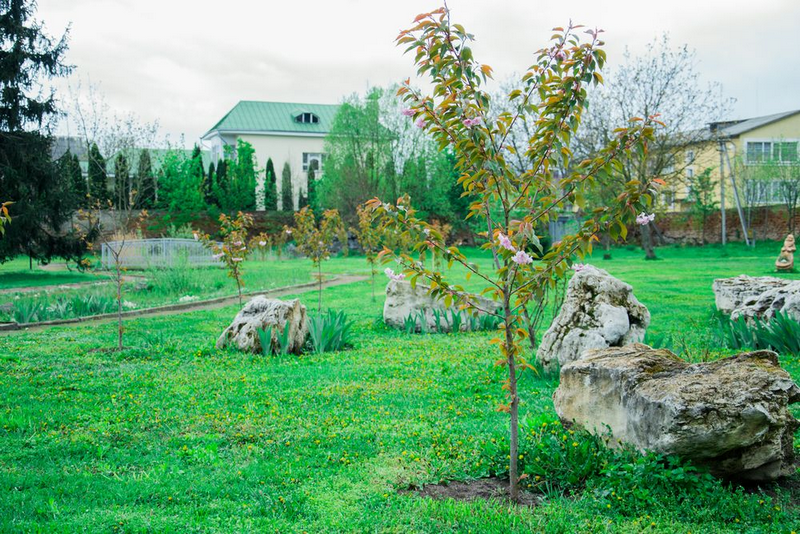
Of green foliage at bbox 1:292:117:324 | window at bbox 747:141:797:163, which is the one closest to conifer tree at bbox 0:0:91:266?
green foliage at bbox 1:292:117:324

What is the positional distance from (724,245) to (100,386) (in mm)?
34714

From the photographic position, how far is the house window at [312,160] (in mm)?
49612

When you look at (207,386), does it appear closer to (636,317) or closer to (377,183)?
(636,317)

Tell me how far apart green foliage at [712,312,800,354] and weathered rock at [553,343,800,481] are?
10.8 feet

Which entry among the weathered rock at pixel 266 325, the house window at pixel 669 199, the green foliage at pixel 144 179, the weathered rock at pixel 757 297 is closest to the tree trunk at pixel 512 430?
the weathered rock at pixel 266 325

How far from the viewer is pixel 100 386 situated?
6.67 m

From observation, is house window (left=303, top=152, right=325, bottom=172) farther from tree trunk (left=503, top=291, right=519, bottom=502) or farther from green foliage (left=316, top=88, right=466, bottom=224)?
tree trunk (left=503, top=291, right=519, bottom=502)

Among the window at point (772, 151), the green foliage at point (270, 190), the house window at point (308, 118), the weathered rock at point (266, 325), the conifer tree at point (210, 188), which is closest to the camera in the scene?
the weathered rock at point (266, 325)

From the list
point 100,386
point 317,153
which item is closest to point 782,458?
Answer: point 100,386

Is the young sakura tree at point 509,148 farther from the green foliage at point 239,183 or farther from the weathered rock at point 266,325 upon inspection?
the green foliage at point 239,183

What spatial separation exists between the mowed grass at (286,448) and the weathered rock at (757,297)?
2.52 feet

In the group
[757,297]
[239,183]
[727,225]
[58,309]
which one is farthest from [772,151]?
[58,309]

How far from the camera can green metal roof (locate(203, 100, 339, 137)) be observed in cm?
4947

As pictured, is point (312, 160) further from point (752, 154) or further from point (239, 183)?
point (752, 154)
